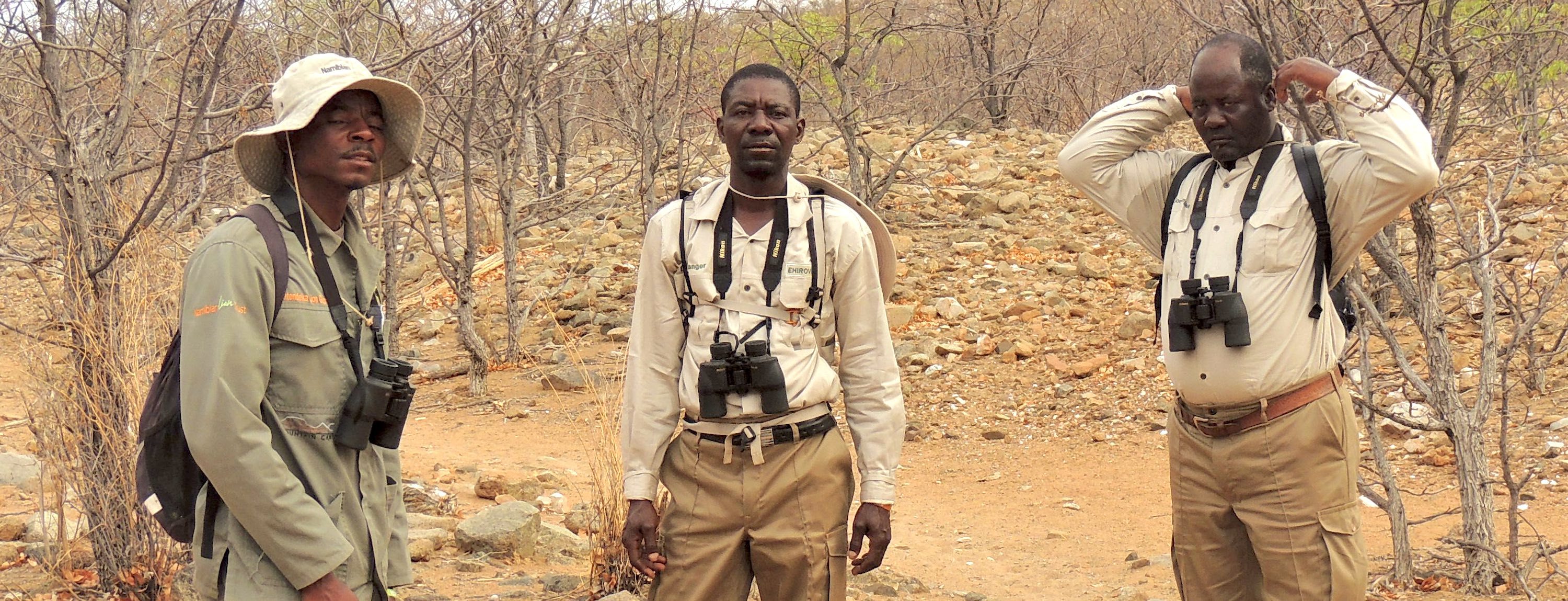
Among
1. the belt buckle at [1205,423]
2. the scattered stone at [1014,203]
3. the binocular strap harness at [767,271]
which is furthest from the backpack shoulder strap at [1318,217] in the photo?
the scattered stone at [1014,203]

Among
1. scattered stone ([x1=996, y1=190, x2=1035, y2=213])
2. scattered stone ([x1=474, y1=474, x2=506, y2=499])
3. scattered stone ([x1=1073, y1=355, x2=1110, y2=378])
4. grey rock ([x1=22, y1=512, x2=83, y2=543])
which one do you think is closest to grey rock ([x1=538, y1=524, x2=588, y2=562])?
scattered stone ([x1=474, y1=474, x2=506, y2=499])

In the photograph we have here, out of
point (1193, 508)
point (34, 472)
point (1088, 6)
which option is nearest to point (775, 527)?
point (1193, 508)

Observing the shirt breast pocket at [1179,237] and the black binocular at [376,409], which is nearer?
the black binocular at [376,409]

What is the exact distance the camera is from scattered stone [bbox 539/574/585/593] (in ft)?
15.3

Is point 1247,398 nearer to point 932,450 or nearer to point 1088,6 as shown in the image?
point 932,450

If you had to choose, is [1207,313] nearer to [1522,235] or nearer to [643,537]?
[643,537]

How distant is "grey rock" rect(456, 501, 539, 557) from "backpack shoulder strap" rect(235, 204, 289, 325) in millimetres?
3067

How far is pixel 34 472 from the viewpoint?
6152 millimetres

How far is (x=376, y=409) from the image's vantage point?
234 centimetres

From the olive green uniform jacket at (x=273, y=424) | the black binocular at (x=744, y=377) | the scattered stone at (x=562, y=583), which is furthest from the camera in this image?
the scattered stone at (x=562, y=583)

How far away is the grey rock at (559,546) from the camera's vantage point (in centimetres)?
529

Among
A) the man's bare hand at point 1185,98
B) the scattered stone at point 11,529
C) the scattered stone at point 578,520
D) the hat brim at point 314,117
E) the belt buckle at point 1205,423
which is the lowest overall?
the scattered stone at point 578,520

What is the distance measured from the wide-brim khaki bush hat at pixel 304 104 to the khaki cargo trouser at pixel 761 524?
3.07 ft

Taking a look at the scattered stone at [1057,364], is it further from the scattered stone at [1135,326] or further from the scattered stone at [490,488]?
the scattered stone at [490,488]
